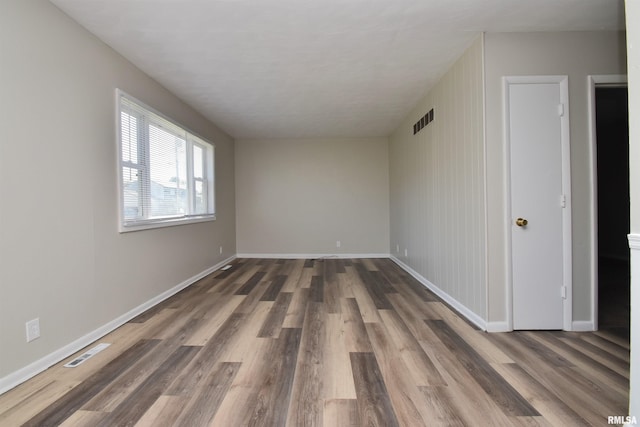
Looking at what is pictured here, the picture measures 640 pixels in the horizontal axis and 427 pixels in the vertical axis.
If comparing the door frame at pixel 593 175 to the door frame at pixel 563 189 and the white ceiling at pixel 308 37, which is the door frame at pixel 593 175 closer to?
the door frame at pixel 563 189

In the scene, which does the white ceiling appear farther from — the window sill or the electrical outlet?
the electrical outlet

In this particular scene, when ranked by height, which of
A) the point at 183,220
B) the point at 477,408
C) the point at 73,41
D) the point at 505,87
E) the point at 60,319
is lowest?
the point at 477,408

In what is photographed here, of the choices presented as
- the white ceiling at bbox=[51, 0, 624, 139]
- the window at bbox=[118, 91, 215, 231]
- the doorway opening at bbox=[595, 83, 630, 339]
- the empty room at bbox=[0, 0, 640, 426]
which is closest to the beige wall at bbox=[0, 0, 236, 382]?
the empty room at bbox=[0, 0, 640, 426]

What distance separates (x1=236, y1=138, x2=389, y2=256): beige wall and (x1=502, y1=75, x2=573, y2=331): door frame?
12.6 feet

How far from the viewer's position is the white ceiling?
2148mm

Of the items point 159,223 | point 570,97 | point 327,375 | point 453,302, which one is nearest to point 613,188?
point 570,97

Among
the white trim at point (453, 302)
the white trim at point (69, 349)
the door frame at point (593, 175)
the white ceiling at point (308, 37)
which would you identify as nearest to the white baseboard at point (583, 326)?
the door frame at point (593, 175)

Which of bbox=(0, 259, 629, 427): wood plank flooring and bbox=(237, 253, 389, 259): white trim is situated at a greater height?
bbox=(237, 253, 389, 259): white trim

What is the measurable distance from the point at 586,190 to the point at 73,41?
4152 millimetres

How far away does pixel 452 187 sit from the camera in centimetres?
317

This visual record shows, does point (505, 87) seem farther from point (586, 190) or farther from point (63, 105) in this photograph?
point (63, 105)

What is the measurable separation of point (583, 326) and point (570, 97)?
1890 mm

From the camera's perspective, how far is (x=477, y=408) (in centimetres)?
154

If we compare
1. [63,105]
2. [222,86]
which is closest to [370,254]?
[222,86]
